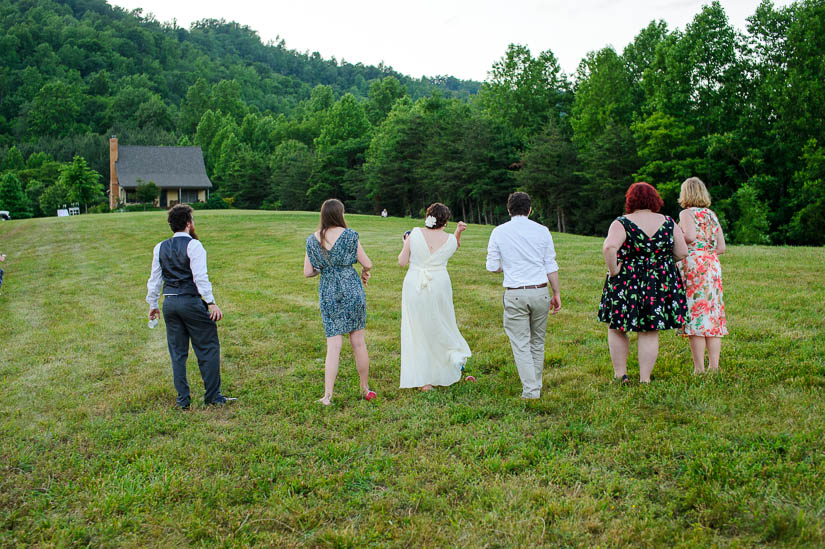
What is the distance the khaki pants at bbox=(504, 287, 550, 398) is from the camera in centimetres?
584

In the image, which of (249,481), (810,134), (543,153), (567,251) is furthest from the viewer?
(543,153)

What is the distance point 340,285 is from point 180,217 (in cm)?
175

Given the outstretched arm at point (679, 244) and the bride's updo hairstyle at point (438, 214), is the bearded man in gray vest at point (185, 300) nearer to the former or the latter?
the bride's updo hairstyle at point (438, 214)

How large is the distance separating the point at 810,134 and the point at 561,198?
17348mm

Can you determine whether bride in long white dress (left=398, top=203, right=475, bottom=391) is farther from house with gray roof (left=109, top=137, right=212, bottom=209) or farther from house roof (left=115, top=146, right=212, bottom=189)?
house roof (left=115, top=146, right=212, bottom=189)

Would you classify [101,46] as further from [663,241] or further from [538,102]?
[663,241]

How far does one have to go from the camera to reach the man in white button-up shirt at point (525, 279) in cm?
584

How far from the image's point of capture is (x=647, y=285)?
5.84 metres

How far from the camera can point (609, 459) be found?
4.49 meters

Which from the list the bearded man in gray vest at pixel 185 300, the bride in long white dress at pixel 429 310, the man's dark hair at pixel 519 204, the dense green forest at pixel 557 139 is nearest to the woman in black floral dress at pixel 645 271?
the man's dark hair at pixel 519 204

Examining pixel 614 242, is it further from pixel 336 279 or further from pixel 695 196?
pixel 336 279

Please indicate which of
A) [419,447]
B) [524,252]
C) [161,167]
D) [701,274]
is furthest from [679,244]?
[161,167]

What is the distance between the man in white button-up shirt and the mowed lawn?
47cm

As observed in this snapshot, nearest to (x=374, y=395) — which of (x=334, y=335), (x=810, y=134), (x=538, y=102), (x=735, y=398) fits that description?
(x=334, y=335)
